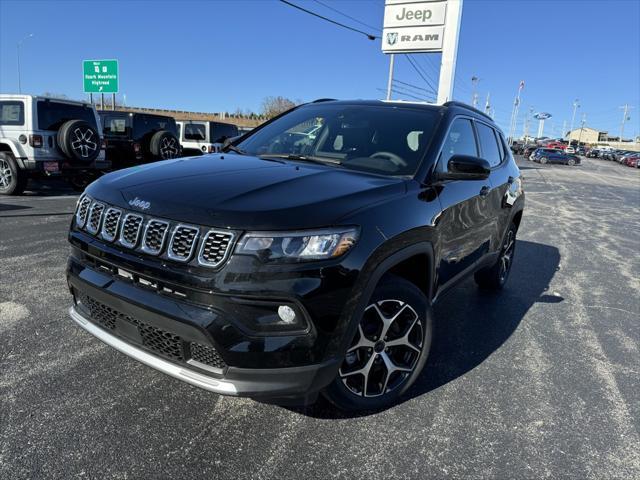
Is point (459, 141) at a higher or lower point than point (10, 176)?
higher

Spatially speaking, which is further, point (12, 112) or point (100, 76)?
point (100, 76)

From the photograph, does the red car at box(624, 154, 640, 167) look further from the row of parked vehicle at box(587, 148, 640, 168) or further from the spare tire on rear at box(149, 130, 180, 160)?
the spare tire on rear at box(149, 130, 180, 160)

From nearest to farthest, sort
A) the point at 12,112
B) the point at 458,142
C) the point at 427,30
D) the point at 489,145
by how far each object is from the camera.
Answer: the point at 458,142 < the point at 489,145 < the point at 12,112 < the point at 427,30

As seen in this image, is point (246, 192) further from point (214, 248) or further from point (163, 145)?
point (163, 145)

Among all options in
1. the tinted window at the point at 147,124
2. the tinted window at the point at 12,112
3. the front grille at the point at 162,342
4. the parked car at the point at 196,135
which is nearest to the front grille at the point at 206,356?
the front grille at the point at 162,342

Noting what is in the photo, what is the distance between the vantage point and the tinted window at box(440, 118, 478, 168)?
10.6 ft

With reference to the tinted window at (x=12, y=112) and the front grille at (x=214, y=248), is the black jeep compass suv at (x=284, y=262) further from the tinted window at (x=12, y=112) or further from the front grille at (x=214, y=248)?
the tinted window at (x=12, y=112)

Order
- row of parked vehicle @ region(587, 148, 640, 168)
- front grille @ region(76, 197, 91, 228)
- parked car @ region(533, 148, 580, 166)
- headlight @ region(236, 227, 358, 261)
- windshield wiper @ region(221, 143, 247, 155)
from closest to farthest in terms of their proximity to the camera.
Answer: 1. headlight @ region(236, 227, 358, 261)
2. front grille @ region(76, 197, 91, 228)
3. windshield wiper @ region(221, 143, 247, 155)
4. parked car @ region(533, 148, 580, 166)
5. row of parked vehicle @ region(587, 148, 640, 168)

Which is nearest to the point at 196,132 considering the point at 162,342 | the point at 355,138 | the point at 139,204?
the point at 355,138

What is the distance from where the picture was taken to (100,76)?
2252 cm

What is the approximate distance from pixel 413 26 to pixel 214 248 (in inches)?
899

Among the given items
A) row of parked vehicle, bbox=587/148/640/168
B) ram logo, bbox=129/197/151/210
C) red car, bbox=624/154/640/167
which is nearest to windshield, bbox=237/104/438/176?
ram logo, bbox=129/197/151/210

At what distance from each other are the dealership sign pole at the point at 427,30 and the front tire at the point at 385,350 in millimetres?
18919

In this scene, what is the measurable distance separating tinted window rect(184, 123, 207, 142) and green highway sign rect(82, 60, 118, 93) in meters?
8.81
